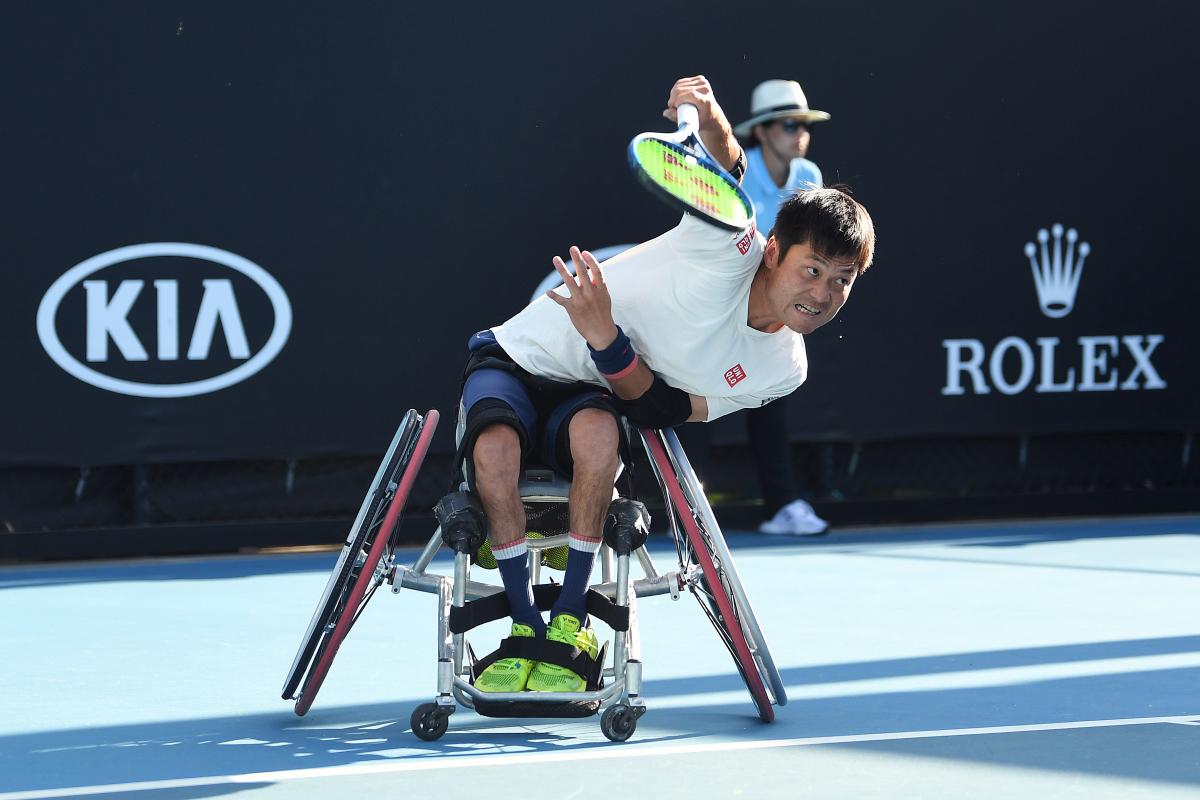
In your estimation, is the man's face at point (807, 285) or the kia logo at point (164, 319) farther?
the kia logo at point (164, 319)

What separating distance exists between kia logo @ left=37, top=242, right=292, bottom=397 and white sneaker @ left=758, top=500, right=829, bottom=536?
184 cm

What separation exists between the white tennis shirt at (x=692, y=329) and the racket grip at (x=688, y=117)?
20 centimetres

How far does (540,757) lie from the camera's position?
9.66ft

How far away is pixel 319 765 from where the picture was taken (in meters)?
2.88

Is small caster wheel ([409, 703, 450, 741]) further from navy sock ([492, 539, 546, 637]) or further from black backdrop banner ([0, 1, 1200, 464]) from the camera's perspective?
black backdrop banner ([0, 1, 1200, 464])

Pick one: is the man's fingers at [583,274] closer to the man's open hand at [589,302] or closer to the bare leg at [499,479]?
the man's open hand at [589,302]

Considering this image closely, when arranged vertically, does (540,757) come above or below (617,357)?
below

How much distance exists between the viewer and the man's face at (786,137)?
5574 mm

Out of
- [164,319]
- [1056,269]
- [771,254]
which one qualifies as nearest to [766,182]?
[1056,269]

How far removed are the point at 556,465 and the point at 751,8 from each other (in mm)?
3091

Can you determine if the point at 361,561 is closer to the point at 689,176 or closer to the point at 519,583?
the point at 519,583

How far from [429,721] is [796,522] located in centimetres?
301

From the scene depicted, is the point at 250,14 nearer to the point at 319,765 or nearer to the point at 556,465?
the point at 556,465

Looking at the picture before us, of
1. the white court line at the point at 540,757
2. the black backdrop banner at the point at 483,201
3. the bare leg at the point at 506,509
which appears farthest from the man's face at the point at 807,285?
the black backdrop banner at the point at 483,201
